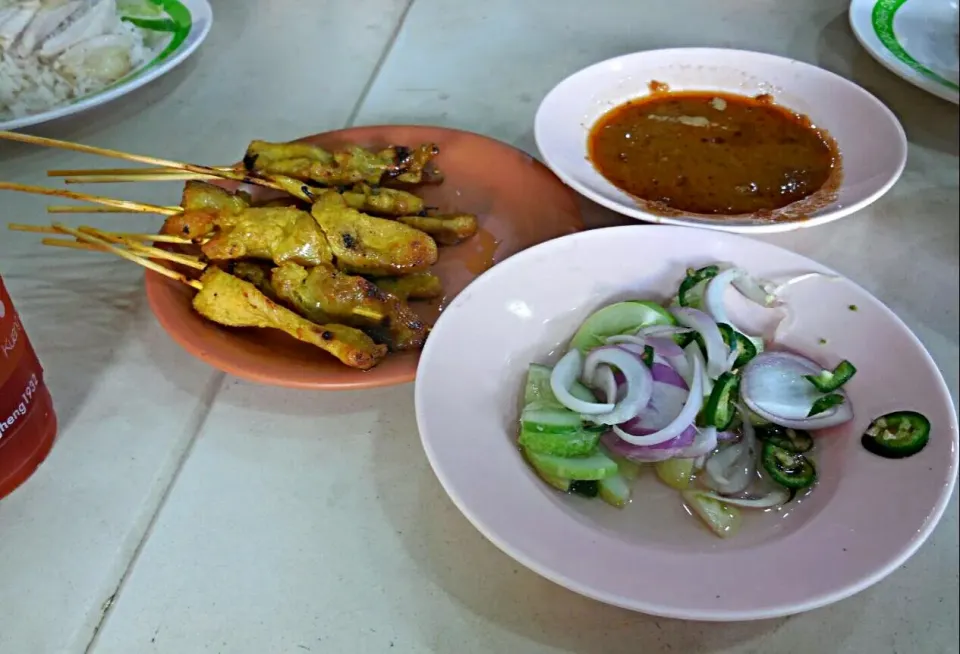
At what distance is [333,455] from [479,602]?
1.08ft

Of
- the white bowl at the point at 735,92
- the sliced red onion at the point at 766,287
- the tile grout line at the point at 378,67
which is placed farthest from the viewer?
the tile grout line at the point at 378,67

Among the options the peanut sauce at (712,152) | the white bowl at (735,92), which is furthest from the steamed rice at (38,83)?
the peanut sauce at (712,152)

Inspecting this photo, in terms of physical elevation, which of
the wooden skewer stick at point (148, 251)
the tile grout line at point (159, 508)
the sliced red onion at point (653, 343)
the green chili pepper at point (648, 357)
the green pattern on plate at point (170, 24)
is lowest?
the tile grout line at point (159, 508)

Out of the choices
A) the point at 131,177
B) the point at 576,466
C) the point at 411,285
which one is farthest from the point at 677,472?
the point at 131,177

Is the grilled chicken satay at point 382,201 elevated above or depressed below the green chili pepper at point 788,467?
above

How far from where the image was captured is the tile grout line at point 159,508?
978 mm

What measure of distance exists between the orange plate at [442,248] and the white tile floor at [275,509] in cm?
11

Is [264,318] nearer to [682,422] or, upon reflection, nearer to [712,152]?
[682,422]

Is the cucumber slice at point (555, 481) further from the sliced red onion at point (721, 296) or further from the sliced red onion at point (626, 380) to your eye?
the sliced red onion at point (721, 296)

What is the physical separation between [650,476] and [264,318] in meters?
0.63

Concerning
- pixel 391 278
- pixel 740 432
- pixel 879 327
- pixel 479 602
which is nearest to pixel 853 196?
pixel 879 327

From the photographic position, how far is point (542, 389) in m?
1.10

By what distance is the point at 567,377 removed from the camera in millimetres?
1092

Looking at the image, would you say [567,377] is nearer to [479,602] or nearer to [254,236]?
[479,602]
